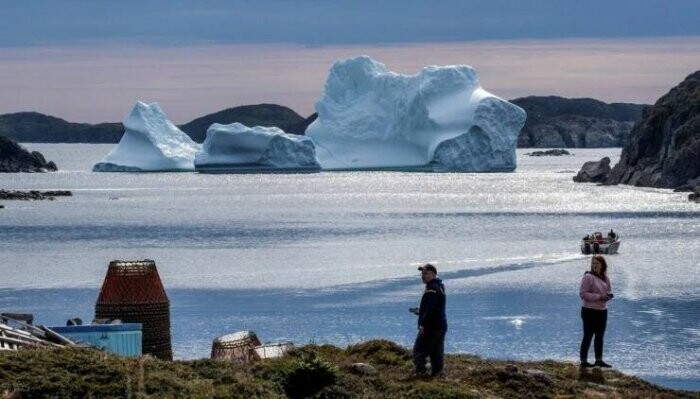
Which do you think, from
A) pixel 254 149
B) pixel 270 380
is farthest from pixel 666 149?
pixel 270 380

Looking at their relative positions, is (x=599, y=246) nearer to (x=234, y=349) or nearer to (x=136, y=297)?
(x=234, y=349)

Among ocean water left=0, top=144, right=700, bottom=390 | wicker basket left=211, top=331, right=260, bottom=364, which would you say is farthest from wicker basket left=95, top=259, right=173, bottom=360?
ocean water left=0, top=144, right=700, bottom=390

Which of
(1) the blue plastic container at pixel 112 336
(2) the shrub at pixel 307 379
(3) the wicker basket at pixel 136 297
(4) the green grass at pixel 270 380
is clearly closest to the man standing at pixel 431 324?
(4) the green grass at pixel 270 380

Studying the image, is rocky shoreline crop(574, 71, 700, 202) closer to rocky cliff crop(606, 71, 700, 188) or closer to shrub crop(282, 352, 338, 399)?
rocky cliff crop(606, 71, 700, 188)

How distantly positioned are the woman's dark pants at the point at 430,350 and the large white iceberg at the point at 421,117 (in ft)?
298

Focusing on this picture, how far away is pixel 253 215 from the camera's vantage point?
79312 millimetres

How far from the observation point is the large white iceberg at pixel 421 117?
349ft

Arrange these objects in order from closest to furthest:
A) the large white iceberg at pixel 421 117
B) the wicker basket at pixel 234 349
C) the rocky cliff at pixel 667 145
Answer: the wicker basket at pixel 234 349 < the rocky cliff at pixel 667 145 < the large white iceberg at pixel 421 117

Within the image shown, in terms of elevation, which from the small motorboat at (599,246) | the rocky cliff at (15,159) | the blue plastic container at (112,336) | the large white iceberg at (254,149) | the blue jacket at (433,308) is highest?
the rocky cliff at (15,159)

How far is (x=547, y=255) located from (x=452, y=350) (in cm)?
2540

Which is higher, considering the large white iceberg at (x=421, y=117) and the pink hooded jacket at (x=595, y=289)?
the large white iceberg at (x=421, y=117)

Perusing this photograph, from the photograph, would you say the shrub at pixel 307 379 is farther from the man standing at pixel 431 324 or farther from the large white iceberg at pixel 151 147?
the large white iceberg at pixel 151 147

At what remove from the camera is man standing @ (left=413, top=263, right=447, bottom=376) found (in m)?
13.2

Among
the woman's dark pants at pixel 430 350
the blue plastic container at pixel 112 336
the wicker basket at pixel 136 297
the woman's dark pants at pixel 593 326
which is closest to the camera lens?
the woman's dark pants at pixel 430 350
